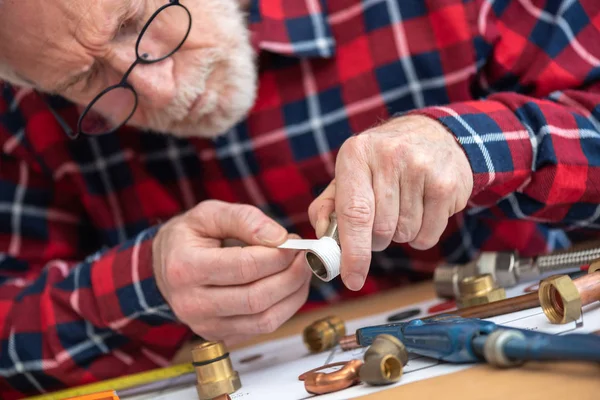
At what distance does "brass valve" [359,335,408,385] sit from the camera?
2.60ft

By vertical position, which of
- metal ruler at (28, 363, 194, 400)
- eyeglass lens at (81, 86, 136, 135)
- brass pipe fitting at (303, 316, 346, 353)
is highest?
eyeglass lens at (81, 86, 136, 135)

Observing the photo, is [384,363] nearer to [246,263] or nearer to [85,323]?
[246,263]

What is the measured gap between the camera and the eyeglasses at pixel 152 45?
128 cm

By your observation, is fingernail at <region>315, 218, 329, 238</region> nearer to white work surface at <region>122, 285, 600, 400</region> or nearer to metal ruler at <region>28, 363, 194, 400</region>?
white work surface at <region>122, 285, 600, 400</region>

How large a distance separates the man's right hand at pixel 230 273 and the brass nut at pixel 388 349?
283mm

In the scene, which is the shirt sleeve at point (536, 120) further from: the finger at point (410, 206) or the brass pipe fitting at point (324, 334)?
the brass pipe fitting at point (324, 334)

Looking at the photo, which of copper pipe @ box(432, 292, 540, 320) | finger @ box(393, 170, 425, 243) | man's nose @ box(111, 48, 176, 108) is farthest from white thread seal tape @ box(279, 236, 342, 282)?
man's nose @ box(111, 48, 176, 108)

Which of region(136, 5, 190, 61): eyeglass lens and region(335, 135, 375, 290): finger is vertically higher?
region(136, 5, 190, 61): eyeglass lens

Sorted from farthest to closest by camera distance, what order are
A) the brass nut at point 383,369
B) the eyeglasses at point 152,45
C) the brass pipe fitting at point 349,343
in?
the eyeglasses at point 152,45
the brass pipe fitting at point 349,343
the brass nut at point 383,369

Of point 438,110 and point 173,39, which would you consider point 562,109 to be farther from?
point 173,39

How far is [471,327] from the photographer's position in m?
0.79

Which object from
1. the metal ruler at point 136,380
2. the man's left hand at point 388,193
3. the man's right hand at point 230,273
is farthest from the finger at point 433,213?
the metal ruler at point 136,380

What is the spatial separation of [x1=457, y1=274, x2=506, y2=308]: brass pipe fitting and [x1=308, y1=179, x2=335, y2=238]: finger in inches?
11.0

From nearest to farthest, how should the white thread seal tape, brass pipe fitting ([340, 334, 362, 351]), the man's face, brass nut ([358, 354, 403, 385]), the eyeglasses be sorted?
1. brass nut ([358, 354, 403, 385])
2. the white thread seal tape
3. brass pipe fitting ([340, 334, 362, 351])
4. the man's face
5. the eyeglasses
